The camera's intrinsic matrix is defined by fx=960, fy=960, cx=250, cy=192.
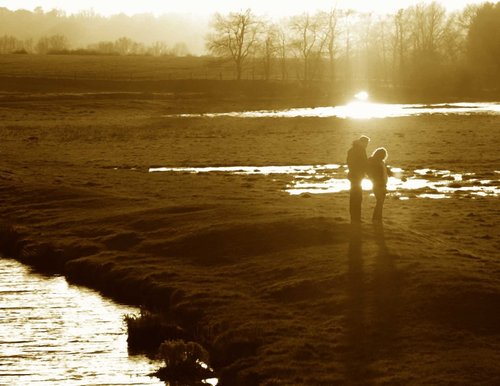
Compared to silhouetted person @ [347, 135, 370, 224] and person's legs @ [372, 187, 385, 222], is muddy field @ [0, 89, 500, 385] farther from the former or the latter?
silhouetted person @ [347, 135, 370, 224]

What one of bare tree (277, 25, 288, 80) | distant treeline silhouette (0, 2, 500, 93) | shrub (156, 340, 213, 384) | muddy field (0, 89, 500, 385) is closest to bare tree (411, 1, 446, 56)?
distant treeline silhouette (0, 2, 500, 93)

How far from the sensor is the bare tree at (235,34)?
14388 cm

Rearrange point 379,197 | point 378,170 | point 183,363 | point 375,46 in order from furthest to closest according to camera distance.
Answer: point 375,46
point 379,197
point 378,170
point 183,363

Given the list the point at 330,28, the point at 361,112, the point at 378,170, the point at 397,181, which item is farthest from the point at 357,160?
the point at 330,28

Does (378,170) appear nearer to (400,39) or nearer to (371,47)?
(400,39)

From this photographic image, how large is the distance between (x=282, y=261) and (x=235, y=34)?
12634 centimetres

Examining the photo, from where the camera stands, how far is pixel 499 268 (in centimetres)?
2102

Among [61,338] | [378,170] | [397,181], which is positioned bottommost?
[61,338]

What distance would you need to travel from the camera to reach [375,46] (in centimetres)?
18450

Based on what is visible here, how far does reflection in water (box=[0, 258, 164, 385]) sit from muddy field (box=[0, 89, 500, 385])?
3.38 ft

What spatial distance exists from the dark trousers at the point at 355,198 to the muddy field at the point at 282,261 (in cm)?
43

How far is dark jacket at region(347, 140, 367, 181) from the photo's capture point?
23.2 metres

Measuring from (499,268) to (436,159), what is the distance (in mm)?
28951

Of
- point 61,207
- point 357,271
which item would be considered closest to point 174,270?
point 357,271
